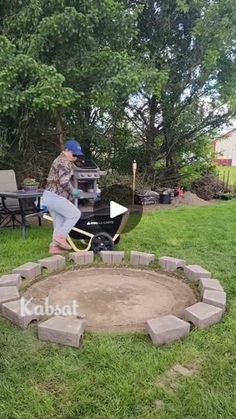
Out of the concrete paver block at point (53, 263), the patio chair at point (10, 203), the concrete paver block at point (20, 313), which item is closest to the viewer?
the concrete paver block at point (20, 313)

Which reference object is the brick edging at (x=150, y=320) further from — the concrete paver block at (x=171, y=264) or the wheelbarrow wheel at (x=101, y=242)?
the wheelbarrow wheel at (x=101, y=242)

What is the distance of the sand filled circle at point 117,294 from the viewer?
8.74 ft

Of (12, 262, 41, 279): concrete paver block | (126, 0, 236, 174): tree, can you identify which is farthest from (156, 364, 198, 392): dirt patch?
(126, 0, 236, 174): tree

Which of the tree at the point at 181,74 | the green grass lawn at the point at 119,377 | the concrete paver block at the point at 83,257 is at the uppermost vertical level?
the tree at the point at 181,74

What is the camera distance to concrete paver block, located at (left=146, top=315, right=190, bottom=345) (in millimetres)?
2303

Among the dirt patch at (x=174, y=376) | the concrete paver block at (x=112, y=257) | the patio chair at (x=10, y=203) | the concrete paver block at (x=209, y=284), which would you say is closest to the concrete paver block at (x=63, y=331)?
the dirt patch at (x=174, y=376)

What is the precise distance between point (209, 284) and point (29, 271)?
1.60 meters

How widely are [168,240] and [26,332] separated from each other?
9.32 ft

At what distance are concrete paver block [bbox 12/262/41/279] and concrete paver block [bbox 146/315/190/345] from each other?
1.40 meters

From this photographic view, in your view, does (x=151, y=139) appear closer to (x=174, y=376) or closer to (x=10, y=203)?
(x=10, y=203)

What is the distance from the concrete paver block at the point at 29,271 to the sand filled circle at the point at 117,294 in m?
0.15

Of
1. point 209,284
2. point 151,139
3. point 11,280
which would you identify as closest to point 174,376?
point 209,284

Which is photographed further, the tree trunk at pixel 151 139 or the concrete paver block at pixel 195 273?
the tree trunk at pixel 151 139

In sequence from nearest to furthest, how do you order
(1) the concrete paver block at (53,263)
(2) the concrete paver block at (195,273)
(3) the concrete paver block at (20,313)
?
(3) the concrete paver block at (20,313) < (2) the concrete paver block at (195,273) < (1) the concrete paver block at (53,263)
